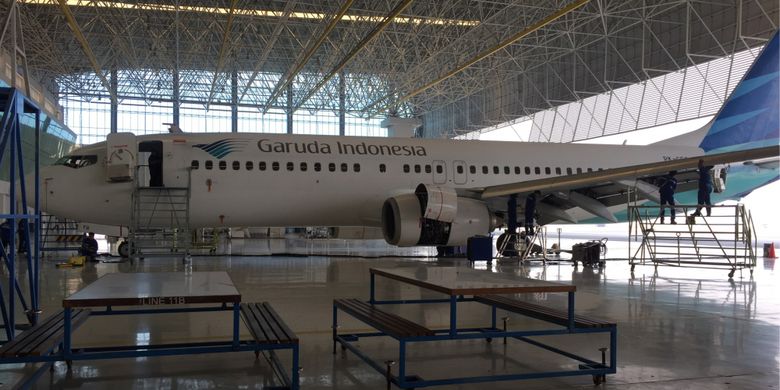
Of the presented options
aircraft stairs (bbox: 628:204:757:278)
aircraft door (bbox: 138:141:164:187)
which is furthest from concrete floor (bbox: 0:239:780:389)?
aircraft door (bbox: 138:141:164:187)

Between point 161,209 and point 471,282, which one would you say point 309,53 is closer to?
point 161,209

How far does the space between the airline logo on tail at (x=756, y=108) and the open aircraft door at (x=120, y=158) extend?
1473cm

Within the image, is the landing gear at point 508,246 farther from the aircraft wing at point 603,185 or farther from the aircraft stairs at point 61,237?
the aircraft stairs at point 61,237

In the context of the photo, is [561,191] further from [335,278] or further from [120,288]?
[120,288]

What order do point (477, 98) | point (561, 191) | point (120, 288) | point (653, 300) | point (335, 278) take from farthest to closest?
point (477, 98) → point (561, 191) → point (335, 278) → point (653, 300) → point (120, 288)

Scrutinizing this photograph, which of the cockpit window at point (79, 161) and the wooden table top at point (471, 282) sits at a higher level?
the cockpit window at point (79, 161)

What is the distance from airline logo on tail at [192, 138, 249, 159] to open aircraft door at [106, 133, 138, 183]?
127 cm

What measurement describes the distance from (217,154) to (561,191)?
7.36 m

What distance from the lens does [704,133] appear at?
17.5m

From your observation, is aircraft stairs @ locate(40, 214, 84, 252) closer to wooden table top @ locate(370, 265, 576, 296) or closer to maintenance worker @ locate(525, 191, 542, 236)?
maintenance worker @ locate(525, 191, 542, 236)

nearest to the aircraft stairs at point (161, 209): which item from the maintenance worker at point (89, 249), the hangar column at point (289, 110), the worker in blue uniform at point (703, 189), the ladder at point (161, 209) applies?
the ladder at point (161, 209)

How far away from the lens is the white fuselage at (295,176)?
12.8 metres

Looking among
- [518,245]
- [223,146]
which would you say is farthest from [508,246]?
[223,146]

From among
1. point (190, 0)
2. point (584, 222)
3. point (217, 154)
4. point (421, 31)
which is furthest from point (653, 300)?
point (190, 0)
